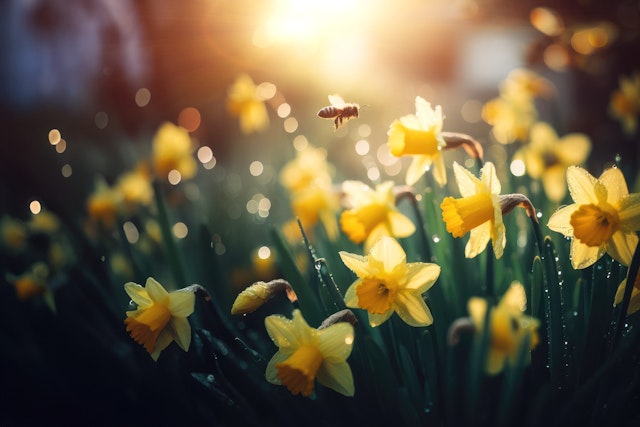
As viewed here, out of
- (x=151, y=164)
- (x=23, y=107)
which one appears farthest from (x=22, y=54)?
(x=151, y=164)

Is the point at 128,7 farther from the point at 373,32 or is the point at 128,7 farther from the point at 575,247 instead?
the point at 575,247

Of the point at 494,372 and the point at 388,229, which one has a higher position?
the point at 388,229

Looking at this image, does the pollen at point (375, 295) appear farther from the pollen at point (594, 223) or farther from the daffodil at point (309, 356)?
the pollen at point (594, 223)

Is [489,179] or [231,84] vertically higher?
[231,84]

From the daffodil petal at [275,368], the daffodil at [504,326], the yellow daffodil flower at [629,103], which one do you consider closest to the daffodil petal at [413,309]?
the daffodil at [504,326]

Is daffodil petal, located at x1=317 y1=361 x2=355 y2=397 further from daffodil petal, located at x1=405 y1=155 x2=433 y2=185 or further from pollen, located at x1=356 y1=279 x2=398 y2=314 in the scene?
daffodil petal, located at x1=405 y1=155 x2=433 y2=185

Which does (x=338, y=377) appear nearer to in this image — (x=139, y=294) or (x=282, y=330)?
(x=282, y=330)

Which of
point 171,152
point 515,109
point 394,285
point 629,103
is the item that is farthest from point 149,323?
point 629,103
